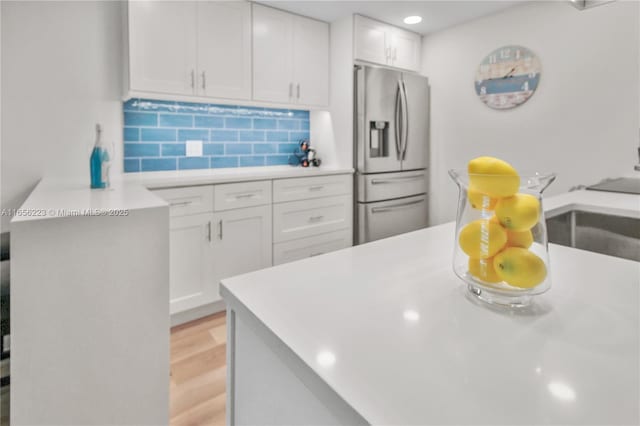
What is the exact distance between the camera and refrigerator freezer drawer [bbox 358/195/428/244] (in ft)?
10.8

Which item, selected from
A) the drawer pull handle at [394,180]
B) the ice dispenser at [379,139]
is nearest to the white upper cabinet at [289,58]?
the ice dispenser at [379,139]

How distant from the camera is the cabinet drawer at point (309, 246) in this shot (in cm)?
284

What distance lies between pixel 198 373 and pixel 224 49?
2.15m

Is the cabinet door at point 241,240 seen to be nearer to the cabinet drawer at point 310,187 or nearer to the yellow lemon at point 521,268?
the cabinet drawer at point 310,187

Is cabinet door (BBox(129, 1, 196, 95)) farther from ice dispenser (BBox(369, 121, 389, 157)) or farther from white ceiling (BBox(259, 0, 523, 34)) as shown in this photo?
ice dispenser (BBox(369, 121, 389, 157))

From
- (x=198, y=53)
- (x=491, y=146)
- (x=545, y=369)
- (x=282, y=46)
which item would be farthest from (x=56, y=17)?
(x=491, y=146)

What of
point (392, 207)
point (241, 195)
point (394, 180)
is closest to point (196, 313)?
point (241, 195)

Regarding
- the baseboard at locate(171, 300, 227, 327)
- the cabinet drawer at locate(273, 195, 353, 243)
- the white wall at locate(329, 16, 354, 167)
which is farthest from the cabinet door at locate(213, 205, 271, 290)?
the white wall at locate(329, 16, 354, 167)

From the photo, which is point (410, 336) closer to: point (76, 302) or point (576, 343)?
point (576, 343)

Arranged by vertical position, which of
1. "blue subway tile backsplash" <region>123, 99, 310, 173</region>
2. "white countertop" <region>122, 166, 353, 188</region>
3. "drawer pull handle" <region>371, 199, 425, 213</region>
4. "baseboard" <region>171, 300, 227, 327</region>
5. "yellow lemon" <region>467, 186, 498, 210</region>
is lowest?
"baseboard" <region>171, 300, 227, 327</region>

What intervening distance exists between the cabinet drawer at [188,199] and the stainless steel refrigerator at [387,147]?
1.37 m

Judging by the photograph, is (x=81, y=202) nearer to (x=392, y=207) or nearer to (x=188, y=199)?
(x=188, y=199)

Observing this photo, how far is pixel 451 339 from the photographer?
1.72ft

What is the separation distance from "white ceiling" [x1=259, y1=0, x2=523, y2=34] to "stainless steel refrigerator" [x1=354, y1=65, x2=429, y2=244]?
0.45m
